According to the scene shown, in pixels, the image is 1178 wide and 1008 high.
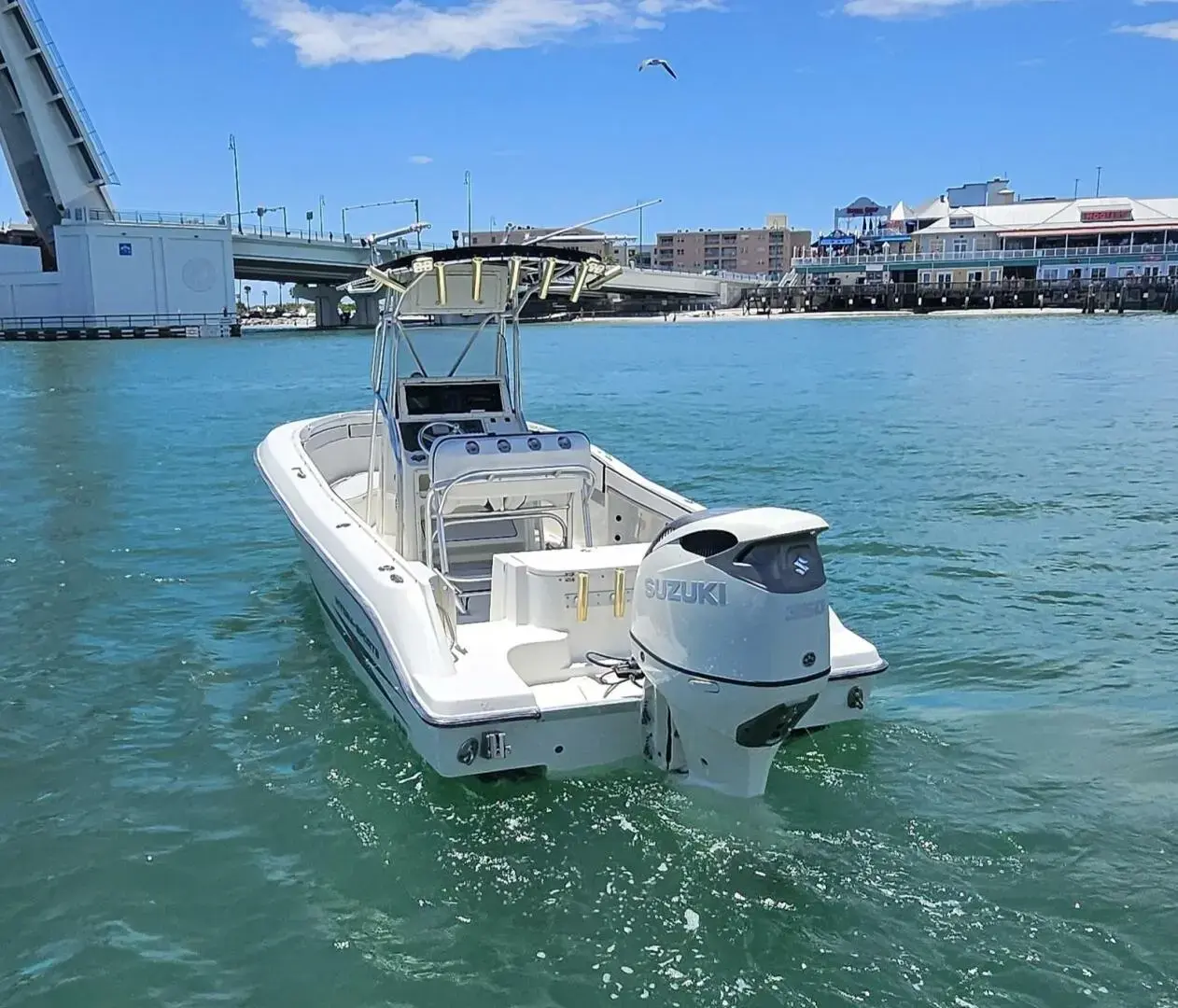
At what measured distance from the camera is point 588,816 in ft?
16.5

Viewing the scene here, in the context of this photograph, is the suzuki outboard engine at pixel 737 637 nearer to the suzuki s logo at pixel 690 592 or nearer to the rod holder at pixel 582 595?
the suzuki s logo at pixel 690 592

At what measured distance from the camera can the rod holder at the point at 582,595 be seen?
5598mm

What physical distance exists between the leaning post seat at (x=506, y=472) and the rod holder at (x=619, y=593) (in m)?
1.12

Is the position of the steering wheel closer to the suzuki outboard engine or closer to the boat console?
the boat console

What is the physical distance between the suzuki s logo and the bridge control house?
305ft

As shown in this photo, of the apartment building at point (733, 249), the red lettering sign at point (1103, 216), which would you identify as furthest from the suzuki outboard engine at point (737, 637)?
the apartment building at point (733, 249)

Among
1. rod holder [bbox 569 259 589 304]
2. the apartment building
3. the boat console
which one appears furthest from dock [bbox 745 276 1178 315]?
the boat console

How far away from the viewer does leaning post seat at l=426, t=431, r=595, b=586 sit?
6422mm

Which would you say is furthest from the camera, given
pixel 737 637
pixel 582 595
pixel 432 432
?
pixel 432 432

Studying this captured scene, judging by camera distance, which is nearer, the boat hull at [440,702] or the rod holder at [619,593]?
the boat hull at [440,702]

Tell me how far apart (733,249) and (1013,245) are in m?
78.7

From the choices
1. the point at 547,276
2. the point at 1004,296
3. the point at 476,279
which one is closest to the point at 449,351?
the point at 476,279

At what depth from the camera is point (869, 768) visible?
5.74 m

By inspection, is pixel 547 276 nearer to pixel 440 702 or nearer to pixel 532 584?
pixel 532 584
